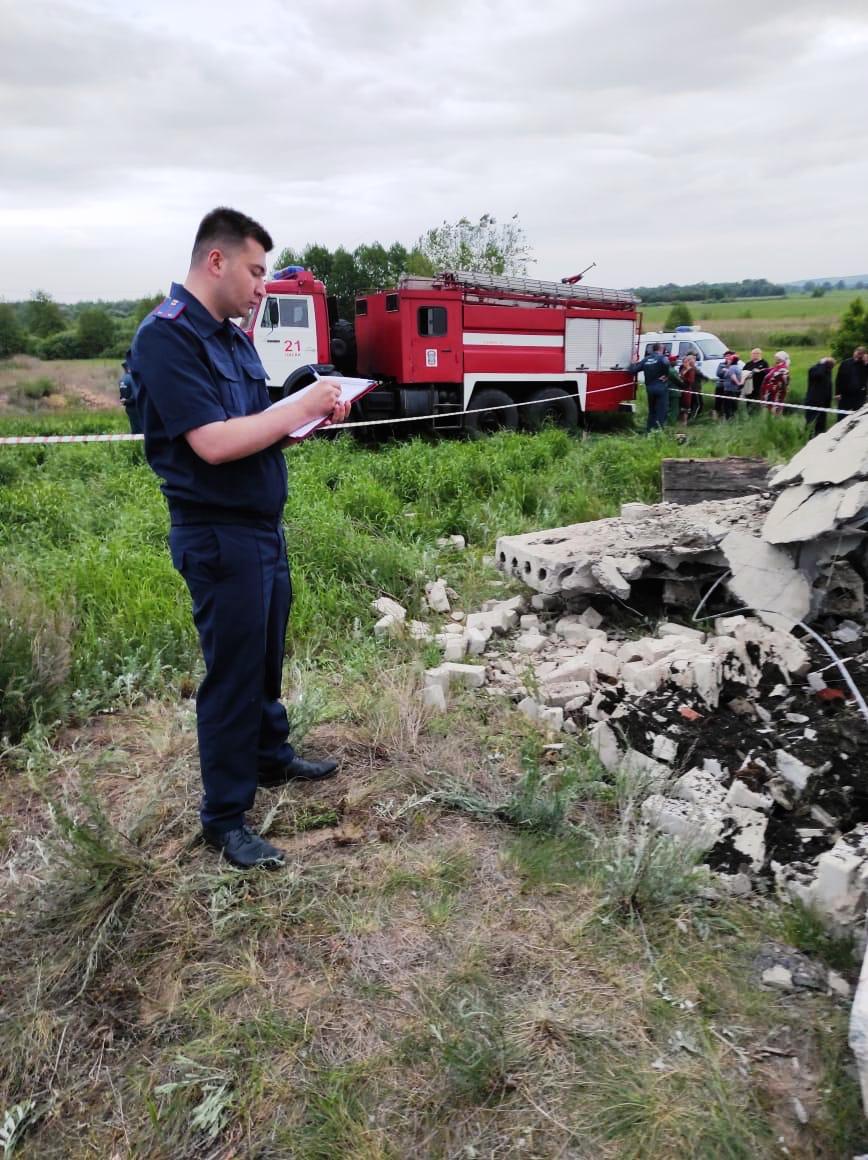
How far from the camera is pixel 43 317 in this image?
43.6 m

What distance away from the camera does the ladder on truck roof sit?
11.6 metres

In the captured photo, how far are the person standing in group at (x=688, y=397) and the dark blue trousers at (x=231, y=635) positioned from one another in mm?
12051

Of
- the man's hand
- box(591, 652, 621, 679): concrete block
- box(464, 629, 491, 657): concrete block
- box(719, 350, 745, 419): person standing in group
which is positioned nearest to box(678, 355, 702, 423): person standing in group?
box(719, 350, 745, 419): person standing in group

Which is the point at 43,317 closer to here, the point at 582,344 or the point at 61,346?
the point at 61,346

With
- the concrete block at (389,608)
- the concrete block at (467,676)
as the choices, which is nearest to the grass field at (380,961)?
the concrete block at (467,676)

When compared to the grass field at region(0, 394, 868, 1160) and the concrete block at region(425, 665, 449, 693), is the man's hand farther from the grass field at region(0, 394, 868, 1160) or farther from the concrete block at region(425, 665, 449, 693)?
the concrete block at region(425, 665, 449, 693)

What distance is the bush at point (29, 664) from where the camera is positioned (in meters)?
3.35

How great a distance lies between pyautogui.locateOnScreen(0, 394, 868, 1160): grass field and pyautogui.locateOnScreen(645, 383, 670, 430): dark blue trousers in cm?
998

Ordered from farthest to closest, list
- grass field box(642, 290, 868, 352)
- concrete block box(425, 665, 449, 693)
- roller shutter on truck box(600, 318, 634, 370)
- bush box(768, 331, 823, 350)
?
bush box(768, 331, 823, 350), grass field box(642, 290, 868, 352), roller shutter on truck box(600, 318, 634, 370), concrete block box(425, 665, 449, 693)

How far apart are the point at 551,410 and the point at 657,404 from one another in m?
1.68

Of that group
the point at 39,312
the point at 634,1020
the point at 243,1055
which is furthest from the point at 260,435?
the point at 39,312

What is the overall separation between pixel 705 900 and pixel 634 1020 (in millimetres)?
571

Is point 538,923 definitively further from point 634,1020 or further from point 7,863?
point 7,863

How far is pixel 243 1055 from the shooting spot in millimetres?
1842
